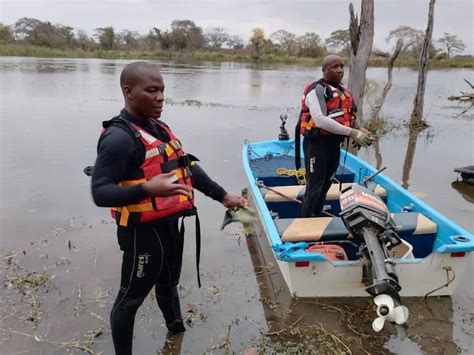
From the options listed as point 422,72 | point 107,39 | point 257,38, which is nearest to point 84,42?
point 107,39

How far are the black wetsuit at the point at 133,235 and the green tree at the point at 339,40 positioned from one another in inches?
2057

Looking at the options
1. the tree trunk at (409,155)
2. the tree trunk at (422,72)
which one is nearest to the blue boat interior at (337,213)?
the tree trunk at (409,155)

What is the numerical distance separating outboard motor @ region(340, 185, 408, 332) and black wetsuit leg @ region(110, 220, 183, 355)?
115 cm

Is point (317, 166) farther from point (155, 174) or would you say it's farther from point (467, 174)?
point (467, 174)

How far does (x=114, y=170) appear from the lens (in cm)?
219

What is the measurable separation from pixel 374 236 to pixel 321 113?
1.52 m

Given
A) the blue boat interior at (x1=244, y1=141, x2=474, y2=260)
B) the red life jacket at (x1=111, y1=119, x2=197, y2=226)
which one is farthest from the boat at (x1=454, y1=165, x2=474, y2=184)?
the red life jacket at (x1=111, y1=119, x2=197, y2=226)


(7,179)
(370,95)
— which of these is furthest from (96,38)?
(7,179)

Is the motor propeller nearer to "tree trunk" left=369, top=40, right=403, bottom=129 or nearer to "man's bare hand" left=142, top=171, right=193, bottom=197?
"man's bare hand" left=142, top=171, right=193, bottom=197

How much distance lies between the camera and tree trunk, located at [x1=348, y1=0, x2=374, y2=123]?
923 cm

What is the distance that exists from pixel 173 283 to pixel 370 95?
12.7 m

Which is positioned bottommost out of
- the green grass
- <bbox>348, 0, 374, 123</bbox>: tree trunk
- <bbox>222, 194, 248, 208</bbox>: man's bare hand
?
<bbox>222, 194, 248, 208</bbox>: man's bare hand

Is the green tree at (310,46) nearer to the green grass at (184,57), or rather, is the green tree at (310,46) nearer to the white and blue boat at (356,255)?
the green grass at (184,57)

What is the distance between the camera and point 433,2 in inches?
460
